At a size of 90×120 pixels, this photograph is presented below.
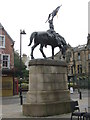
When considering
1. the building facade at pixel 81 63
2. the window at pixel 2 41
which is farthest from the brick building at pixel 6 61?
the building facade at pixel 81 63

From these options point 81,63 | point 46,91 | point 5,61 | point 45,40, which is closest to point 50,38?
point 45,40

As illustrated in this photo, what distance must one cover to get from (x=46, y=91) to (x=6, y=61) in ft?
90.7

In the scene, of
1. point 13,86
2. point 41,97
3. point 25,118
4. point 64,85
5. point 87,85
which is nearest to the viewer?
point 25,118

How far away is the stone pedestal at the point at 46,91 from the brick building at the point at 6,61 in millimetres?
23493

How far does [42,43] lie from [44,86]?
8.22 feet

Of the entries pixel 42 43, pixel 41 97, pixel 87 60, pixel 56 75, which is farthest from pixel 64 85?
pixel 87 60

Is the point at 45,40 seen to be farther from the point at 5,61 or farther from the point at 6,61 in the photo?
the point at 6,61

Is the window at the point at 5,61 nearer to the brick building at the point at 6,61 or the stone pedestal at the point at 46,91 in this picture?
the brick building at the point at 6,61

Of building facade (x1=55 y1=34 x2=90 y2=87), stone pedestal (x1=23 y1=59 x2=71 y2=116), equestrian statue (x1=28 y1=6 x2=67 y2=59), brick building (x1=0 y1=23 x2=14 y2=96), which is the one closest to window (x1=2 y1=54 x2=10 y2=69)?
brick building (x1=0 y1=23 x2=14 y2=96)

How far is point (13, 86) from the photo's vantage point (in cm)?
3628

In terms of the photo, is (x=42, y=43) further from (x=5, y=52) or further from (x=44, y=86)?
(x=5, y=52)

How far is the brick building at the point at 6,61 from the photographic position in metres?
35.2

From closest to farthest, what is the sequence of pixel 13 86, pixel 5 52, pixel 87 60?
pixel 13 86, pixel 5 52, pixel 87 60

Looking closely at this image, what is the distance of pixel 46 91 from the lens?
39.1 ft
